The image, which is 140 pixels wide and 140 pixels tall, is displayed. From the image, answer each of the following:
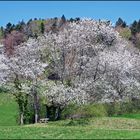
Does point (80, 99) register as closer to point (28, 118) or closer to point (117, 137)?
→ point (28, 118)

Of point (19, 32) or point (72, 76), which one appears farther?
point (19, 32)

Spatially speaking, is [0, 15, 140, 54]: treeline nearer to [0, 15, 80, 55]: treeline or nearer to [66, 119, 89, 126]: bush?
[0, 15, 80, 55]: treeline

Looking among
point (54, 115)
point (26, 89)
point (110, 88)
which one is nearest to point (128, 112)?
point (110, 88)

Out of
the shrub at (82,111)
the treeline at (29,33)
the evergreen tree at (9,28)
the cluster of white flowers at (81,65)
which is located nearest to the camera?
the shrub at (82,111)

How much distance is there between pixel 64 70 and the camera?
4775 cm

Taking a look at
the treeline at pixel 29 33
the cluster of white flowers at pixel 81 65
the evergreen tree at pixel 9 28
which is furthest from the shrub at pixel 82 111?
the evergreen tree at pixel 9 28

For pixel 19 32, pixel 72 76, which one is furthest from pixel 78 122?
pixel 19 32

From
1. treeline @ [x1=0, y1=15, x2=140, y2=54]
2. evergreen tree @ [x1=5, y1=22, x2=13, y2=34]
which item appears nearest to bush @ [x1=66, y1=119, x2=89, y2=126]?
treeline @ [x1=0, y1=15, x2=140, y2=54]

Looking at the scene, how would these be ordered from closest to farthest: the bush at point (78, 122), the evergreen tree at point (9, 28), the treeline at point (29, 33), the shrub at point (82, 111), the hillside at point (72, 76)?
the bush at point (78, 122) < the hillside at point (72, 76) < the shrub at point (82, 111) < the treeline at point (29, 33) < the evergreen tree at point (9, 28)

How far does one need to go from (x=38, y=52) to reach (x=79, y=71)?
→ 5075mm

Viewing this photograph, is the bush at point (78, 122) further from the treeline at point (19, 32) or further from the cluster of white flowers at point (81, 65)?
the treeline at point (19, 32)

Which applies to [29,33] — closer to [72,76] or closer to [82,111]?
[72,76]

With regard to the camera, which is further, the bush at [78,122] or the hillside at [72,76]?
the hillside at [72,76]

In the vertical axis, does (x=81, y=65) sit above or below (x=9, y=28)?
below
